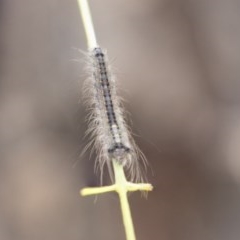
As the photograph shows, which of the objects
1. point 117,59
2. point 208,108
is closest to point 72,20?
point 117,59

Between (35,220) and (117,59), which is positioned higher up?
(117,59)

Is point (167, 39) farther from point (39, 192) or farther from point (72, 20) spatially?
point (39, 192)

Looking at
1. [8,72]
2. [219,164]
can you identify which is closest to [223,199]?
[219,164]
